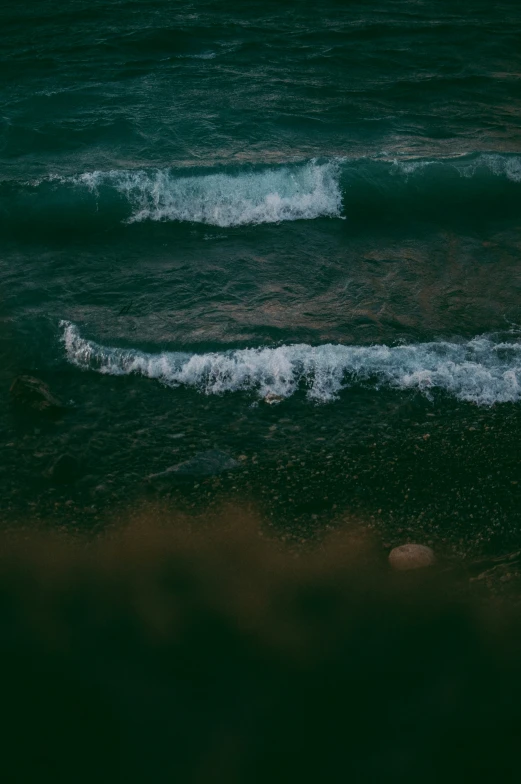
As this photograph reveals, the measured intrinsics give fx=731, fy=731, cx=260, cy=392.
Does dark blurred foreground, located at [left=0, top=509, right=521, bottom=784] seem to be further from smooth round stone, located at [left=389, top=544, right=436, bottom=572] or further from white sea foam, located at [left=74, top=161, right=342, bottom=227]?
white sea foam, located at [left=74, top=161, right=342, bottom=227]

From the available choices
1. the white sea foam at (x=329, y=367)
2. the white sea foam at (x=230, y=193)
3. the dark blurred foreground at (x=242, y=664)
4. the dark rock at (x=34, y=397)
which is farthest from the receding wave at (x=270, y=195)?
the dark blurred foreground at (x=242, y=664)

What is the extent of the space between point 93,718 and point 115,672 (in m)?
0.35

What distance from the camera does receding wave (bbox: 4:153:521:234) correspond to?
11.2m

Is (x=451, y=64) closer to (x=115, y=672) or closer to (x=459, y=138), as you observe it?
(x=459, y=138)

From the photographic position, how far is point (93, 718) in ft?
15.8

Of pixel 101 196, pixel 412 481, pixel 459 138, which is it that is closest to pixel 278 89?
pixel 459 138

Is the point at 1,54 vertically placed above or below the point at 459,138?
above

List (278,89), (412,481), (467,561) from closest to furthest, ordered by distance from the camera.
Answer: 1. (467,561)
2. (412,481)
3. (278,89)

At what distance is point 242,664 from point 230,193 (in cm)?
804

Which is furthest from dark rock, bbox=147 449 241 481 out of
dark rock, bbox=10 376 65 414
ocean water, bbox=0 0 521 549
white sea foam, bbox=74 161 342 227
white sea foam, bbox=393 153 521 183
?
white sea foam, bbox=393 153 521 183

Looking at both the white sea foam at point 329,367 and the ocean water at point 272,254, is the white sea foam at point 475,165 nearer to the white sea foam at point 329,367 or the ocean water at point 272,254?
the ocean water at point 272,254

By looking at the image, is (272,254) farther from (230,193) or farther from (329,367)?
(329,367)

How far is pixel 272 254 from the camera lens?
34.0ft

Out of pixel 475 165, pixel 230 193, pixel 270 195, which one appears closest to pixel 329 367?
pixel 270 195
